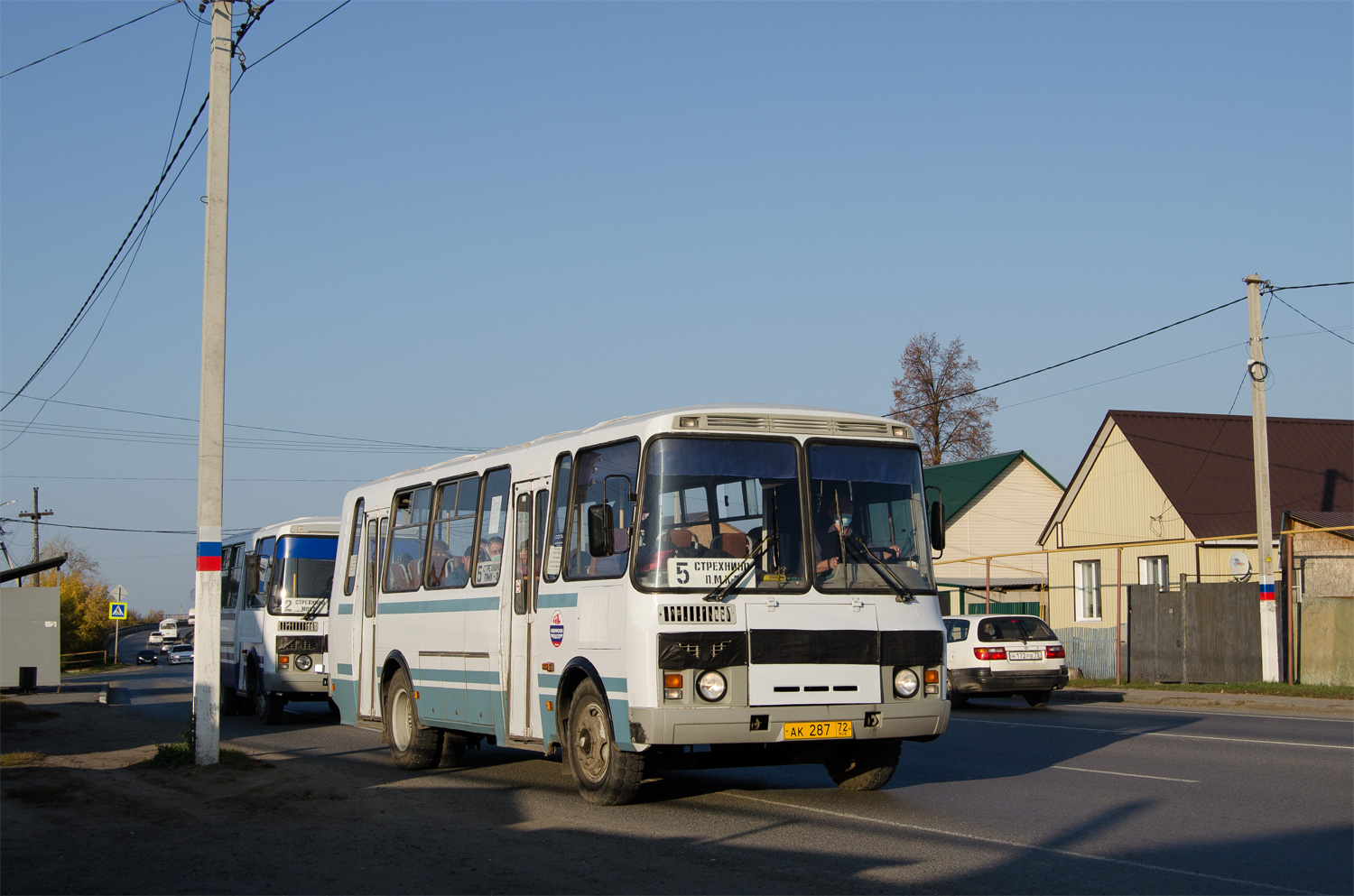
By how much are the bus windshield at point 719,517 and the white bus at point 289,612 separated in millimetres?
12038

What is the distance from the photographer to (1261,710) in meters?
22.0

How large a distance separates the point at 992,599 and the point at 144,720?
33198 millimetres

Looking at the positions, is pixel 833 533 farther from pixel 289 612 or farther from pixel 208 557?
pixel 289 612

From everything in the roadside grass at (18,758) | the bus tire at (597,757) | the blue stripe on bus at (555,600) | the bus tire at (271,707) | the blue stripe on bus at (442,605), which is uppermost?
the blue stripe on bus at (555,600)

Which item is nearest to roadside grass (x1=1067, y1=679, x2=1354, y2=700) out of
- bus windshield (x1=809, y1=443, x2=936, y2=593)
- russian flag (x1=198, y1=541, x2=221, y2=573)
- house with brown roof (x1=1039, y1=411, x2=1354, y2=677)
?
house with brown roof (x1=1039, y1=411, x2=1354, y2=677)

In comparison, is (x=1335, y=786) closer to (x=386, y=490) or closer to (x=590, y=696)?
(x=590, y=696)

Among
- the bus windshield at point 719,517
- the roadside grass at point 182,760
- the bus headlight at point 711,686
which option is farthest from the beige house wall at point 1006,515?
the bus headlight at point 711,686

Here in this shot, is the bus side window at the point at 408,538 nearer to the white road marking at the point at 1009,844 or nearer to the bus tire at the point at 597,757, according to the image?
the bus tire at the point at 597,757

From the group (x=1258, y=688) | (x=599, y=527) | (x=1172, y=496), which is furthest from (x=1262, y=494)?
(x=599, y=527)

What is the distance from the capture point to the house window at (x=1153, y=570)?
3566 centimetres

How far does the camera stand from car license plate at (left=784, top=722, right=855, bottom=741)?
9703 millimetres

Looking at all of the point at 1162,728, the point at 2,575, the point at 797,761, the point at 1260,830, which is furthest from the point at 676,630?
the point at 2,575

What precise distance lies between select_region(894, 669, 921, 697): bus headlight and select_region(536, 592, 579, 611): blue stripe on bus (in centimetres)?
262

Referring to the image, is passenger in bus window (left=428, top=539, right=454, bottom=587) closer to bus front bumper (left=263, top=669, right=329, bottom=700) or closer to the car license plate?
the car license plate
